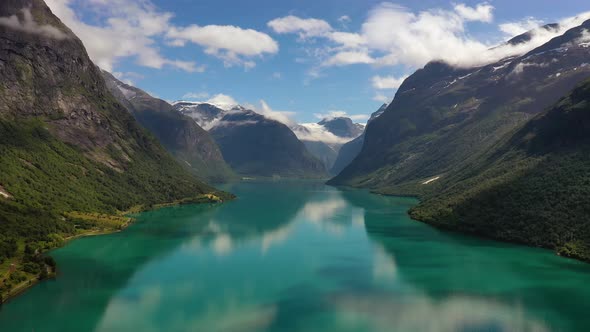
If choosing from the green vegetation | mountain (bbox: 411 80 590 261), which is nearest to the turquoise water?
the green vegetation

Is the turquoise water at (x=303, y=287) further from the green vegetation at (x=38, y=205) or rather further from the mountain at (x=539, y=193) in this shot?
the mountain at (x=539, y=193)

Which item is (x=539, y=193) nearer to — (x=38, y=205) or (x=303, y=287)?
(x=303, y=287)

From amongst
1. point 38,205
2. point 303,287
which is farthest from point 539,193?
point 38,205

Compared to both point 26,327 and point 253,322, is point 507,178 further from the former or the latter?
point 26,327

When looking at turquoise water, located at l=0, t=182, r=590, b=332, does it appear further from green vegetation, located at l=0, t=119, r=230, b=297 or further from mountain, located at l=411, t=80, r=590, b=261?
mountain, located at l=411, t=80, r=590, b=261

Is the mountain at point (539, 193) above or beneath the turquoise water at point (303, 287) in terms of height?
above

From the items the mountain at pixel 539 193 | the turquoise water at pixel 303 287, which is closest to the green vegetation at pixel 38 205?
the turquoise water at pixel 303 287
